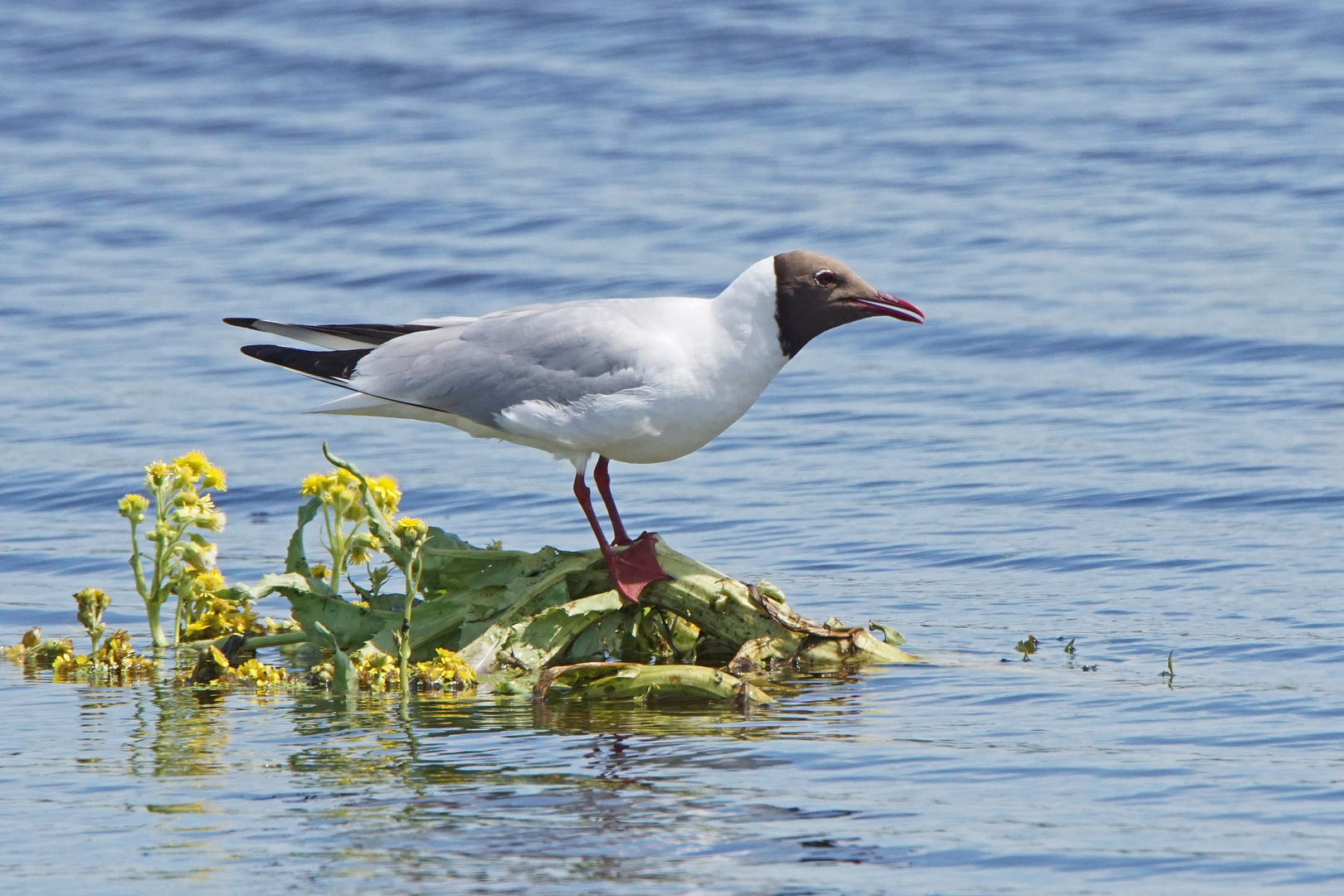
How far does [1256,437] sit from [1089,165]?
7.49 m

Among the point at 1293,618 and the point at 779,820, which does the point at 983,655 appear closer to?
the point at 1293,618

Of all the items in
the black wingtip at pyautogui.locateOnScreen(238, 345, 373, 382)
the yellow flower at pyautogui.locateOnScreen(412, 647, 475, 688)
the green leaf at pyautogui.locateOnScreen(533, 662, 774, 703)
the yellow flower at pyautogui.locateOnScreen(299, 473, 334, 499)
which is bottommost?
the green leaf at pyautogui.locateOnScreen(533, 662, 774, 703)

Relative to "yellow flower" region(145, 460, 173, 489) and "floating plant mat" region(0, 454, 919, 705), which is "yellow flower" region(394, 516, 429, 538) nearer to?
"floating plant mat" region(0, 454, 919, 705)

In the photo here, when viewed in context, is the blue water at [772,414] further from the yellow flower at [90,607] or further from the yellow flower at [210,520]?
the yellow flower at [210,520]

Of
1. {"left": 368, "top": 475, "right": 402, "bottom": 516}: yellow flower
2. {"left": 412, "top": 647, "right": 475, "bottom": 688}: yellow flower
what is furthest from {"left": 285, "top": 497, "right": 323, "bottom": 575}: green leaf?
{"left": 412, "top": 647, "right": 475, "bottom": 688}: yellow flower

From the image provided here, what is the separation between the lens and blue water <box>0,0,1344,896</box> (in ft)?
16.0

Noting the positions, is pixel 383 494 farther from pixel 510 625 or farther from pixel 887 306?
pixel 887 306

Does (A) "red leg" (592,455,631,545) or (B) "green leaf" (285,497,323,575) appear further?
(A) "red leg" (592,455,631,545)

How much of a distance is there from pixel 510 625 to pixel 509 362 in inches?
38.7

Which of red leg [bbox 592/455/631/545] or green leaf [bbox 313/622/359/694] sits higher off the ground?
red leg [bbox 592/455/631/545]

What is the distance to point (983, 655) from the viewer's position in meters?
6.66

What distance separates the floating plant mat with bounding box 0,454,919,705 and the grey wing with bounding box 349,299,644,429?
50 centimetres

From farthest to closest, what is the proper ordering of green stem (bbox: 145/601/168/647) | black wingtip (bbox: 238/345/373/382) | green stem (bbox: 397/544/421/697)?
black wingtip (bbox: 238/345/373/382) < green stem (bbox: 145/601/168/647) < green stem (bbox: 397/544/421/697)

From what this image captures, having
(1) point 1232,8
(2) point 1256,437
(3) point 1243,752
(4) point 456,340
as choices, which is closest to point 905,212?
(2) point 1256,437
